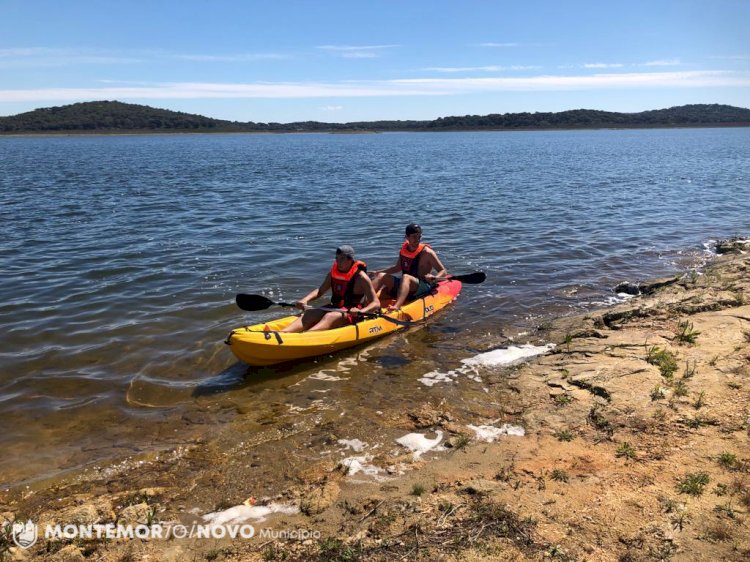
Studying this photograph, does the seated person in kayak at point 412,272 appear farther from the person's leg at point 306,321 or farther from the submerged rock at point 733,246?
the submerged rock at point 733,246

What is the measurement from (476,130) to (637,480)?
15288 cm

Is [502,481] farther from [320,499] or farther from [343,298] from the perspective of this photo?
[343,298]

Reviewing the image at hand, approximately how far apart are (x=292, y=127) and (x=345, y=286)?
17023 centimetres

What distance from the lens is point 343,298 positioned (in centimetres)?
801

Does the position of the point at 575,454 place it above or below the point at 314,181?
below

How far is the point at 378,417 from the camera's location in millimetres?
5520

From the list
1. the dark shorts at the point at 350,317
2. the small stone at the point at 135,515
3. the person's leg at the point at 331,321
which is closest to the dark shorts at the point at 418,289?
the dark shorts at the point at 350,317

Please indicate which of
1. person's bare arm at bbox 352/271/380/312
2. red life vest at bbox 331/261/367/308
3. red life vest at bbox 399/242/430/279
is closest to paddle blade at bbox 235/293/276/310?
red life vest at bbox 331/261/367/308

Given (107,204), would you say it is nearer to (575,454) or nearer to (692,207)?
(575,454)

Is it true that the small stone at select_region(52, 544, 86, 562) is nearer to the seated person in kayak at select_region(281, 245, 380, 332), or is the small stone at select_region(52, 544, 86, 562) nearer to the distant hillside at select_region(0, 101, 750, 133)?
the seated person in kayak at select_region(281, 245, 380, 332)

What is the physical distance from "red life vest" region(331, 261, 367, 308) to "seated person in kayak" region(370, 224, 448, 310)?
1.14 metres

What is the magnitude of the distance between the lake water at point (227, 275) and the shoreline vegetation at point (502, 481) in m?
0.77

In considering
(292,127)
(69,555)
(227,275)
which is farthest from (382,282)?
(292,127)

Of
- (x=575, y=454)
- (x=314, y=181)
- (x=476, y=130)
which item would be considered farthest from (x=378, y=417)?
(x=476, y=130)
